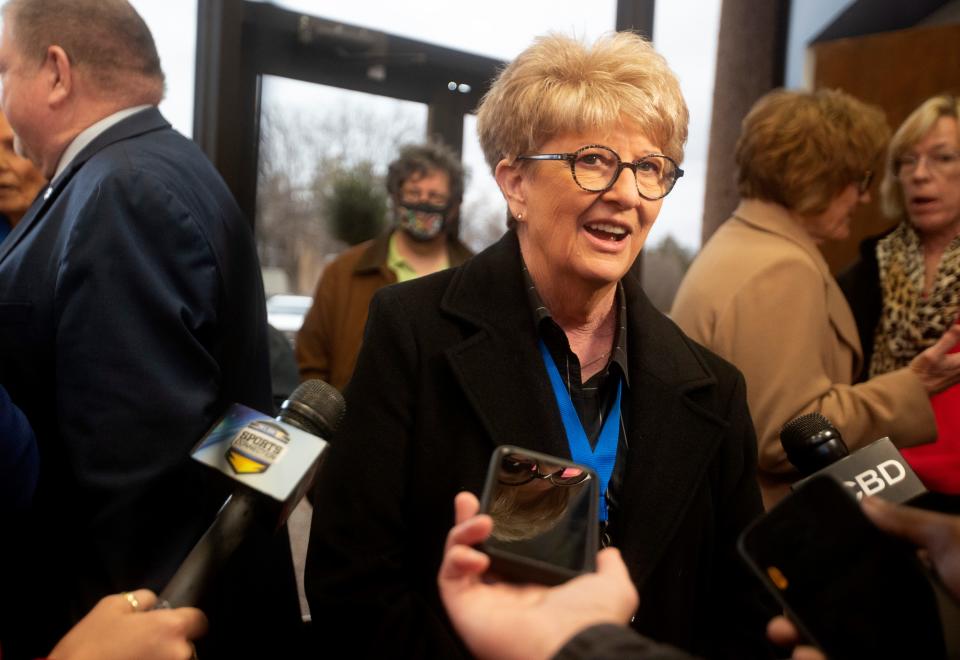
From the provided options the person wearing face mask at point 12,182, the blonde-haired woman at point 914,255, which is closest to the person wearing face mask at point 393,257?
the person wearing face mask at point 12,182

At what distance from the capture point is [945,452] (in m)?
2.04

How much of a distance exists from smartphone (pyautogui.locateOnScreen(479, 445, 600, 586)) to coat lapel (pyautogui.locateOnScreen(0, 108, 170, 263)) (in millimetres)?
1059

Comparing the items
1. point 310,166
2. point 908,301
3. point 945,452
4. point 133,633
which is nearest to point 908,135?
point 908,301

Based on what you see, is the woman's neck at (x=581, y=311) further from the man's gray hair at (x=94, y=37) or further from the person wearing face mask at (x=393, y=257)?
the person wearing face mask at (x=393, y=257)

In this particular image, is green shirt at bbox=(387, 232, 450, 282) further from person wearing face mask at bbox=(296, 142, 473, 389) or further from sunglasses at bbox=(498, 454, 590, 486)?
sunglasses at bbox=(498, 454, 590, 486)

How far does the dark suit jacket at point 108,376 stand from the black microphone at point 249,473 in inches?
17.6

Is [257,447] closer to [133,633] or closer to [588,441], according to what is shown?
[133,633]

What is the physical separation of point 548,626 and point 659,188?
2.92ft

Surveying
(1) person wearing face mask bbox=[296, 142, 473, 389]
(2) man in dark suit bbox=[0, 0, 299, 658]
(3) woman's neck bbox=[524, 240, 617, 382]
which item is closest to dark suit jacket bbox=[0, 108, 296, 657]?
(2) man in dark suit bbox=[0, 0, 299, 658]

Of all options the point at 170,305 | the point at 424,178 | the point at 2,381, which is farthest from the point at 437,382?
the point at 424,178

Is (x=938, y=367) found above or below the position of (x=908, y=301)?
below

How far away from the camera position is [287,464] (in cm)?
101

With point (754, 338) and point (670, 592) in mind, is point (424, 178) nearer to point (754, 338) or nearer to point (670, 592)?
point (754, 338)

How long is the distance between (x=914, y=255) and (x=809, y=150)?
55 cm
